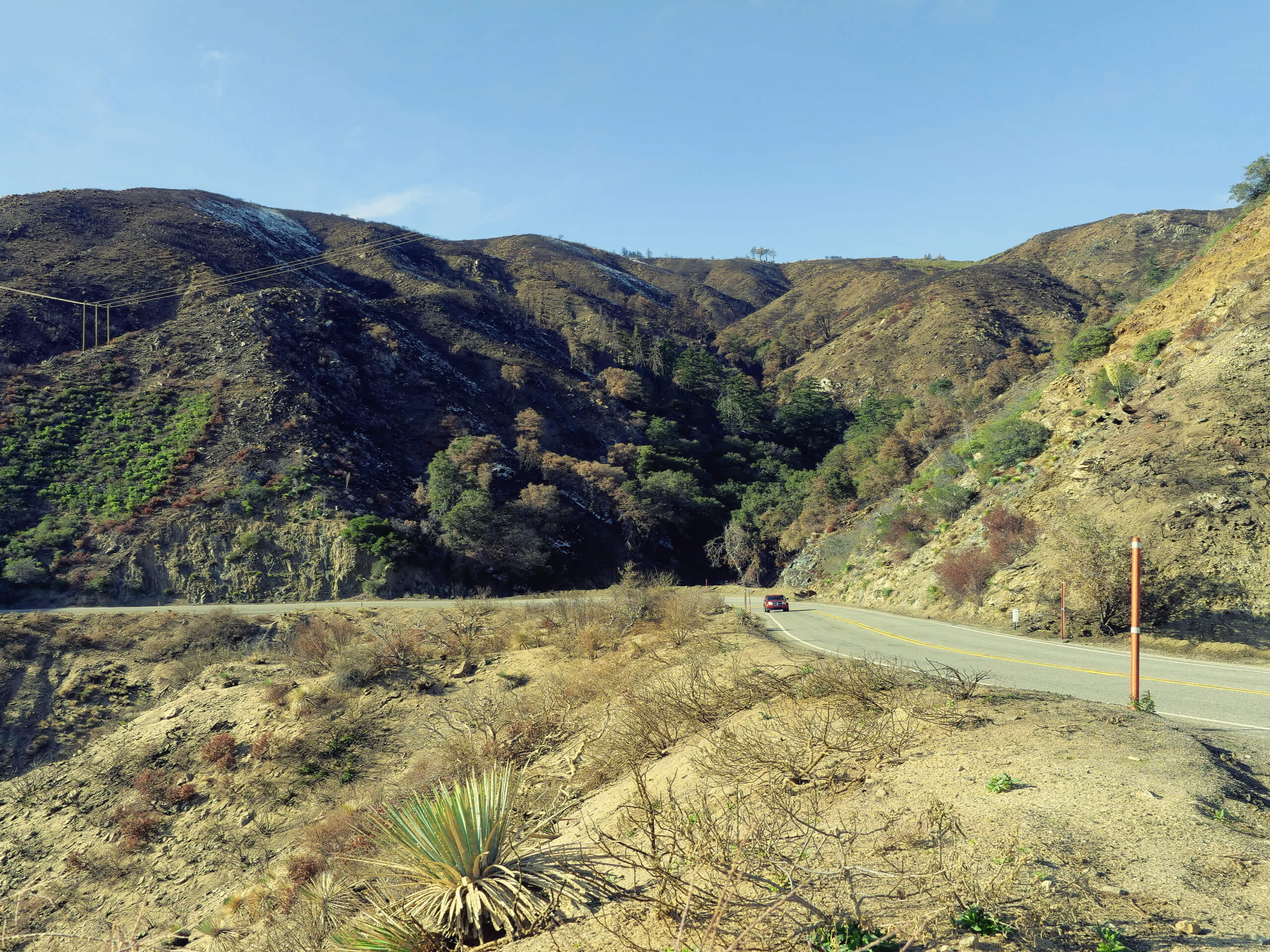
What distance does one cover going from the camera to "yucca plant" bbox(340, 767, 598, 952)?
4492 mm

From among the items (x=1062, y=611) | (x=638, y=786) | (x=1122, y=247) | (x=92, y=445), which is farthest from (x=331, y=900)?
(x=1122, y=247)

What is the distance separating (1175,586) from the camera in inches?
547

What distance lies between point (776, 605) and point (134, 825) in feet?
61.8

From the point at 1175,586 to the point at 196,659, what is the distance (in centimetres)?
2577

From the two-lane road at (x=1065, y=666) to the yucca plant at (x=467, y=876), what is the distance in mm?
7827

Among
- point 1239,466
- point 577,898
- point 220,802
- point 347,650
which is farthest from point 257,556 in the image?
point 1239,466

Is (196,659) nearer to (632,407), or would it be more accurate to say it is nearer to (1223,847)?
(1223,847)

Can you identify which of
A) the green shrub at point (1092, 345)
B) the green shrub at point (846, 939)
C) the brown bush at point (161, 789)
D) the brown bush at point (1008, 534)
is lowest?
the brown bush at point (161, 789)

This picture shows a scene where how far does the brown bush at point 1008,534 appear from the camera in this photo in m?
18.7

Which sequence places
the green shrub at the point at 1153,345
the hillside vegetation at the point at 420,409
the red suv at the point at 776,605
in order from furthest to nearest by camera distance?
the hillside vegetation at the point at 420,409 → the red suv at the point at 776,605 → the green shrub at the point at 1153,345

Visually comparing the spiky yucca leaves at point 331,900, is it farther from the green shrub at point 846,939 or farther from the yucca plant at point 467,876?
the green shrub at point 846,939

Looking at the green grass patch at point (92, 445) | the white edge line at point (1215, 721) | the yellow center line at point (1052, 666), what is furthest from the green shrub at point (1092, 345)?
the green grass patch at point (92, 445)

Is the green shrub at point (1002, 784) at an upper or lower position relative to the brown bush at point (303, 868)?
upper

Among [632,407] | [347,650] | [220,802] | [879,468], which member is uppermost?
[632,407]
